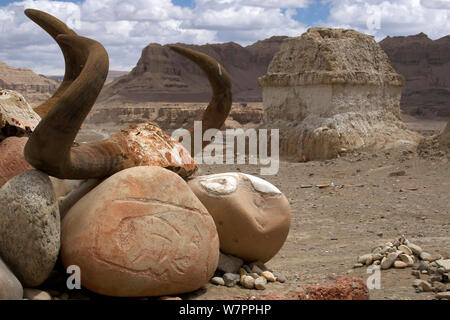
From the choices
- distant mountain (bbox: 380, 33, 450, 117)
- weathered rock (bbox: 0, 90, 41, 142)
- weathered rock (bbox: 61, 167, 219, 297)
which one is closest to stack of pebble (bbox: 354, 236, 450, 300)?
weathered rock (bbox: 61, 167, 219, 297)

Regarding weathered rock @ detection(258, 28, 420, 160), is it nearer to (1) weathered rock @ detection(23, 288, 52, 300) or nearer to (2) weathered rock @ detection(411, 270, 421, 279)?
(2) weathered rock @ detection(411, 270, 421, 279)

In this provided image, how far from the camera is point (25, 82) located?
64.8 meters

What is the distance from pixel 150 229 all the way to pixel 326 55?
468 inches

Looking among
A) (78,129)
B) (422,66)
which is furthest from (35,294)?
(422,66)

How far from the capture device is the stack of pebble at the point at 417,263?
12.6ft

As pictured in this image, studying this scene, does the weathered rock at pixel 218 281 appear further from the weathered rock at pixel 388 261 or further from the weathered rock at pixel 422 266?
the weathered rock at pixel 422 266

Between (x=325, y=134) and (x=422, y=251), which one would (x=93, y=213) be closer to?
(x=422, y=251)

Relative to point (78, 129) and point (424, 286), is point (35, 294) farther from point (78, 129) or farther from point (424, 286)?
point (424, 286)

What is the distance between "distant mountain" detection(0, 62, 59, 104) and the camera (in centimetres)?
5999

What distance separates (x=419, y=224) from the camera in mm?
6801

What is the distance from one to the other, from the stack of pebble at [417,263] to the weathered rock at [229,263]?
1.14 meters

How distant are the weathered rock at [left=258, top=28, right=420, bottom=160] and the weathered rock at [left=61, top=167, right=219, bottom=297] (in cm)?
1061

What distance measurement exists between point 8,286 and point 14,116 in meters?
1.77

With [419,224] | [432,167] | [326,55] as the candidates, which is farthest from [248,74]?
[419,224]
